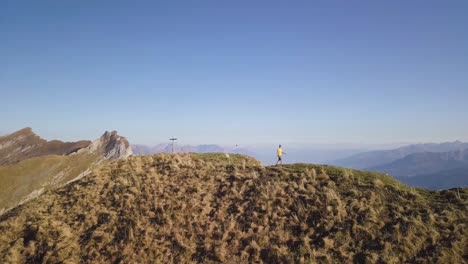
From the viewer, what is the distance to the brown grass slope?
62.5ft

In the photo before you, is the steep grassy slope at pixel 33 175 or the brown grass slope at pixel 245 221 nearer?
the brown grass slope at pixel 245 221

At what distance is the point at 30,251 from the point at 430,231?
25.7 meters

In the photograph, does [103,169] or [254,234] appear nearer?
[254,234]

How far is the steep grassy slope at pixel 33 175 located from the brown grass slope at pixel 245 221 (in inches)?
3505

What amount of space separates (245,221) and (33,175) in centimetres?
12514

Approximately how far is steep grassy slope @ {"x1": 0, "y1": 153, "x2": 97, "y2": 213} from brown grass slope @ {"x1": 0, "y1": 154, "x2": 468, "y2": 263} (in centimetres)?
8903

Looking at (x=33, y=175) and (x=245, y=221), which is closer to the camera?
(x=245, y=221)

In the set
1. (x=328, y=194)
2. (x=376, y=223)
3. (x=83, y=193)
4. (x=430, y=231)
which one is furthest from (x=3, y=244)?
(x=430, y=231)

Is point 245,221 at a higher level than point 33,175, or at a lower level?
higher

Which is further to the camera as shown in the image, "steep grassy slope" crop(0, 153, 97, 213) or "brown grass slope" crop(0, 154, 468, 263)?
"steep grassy slope" crop(0, 153, 97, 213)

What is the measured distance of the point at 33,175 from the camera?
121562mm

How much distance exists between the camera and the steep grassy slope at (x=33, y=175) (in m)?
106

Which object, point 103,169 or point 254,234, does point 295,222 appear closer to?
point 254,234

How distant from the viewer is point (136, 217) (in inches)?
951
